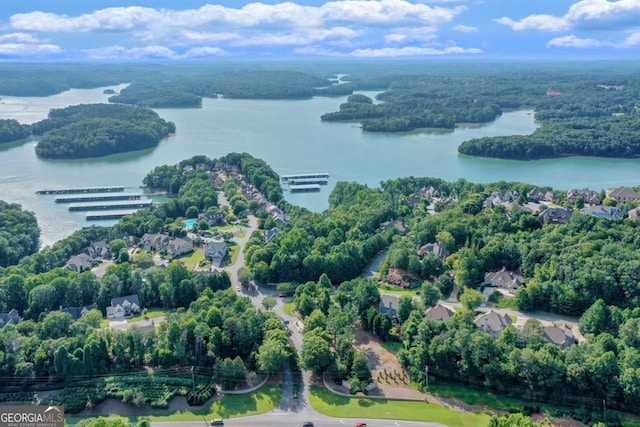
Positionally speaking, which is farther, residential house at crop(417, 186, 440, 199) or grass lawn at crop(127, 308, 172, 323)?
residential house at crop(417, 186, 440, 199)

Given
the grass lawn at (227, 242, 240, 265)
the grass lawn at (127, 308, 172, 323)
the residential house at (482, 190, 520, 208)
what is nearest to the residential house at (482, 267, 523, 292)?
the residential house at (482, 190, 520, 208)

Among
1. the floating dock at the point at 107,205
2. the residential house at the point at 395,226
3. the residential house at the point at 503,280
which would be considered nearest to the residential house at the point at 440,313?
the residential house at the point at 503,280

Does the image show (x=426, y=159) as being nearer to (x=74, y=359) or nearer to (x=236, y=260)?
(x=236, y=260)

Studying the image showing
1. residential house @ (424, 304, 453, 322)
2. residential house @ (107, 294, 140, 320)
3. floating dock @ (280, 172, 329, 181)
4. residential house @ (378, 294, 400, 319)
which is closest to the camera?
residential house @ (424, 304, 453, 322)

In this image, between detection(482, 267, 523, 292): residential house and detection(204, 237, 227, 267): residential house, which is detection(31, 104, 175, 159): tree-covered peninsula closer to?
detection(204, 237, 227, 267): residential house

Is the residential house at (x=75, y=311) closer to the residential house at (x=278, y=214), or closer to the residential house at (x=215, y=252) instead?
the residential house at (x=215, y=252)

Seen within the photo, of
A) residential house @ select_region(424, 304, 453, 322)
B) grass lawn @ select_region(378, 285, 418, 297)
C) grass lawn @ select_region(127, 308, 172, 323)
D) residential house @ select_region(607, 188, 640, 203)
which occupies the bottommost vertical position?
grass lawn @ select_region(127, 308, 172, 323)

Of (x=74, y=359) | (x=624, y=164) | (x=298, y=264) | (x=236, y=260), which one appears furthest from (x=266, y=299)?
(x=624, y=164)

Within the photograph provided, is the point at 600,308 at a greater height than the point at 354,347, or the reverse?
the point at 600,308
